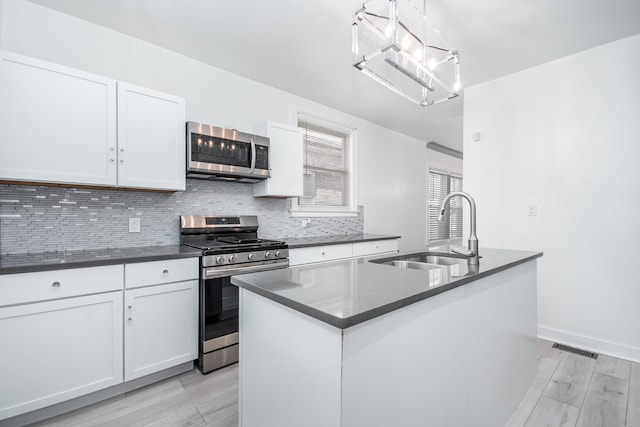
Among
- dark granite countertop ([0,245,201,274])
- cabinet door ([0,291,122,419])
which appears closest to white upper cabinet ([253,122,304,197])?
dark granite countertop ([0,245,201,274])

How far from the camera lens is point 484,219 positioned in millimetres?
3387

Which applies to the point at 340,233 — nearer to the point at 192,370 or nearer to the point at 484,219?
the point at 484,219

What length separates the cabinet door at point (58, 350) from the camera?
1.59 meters

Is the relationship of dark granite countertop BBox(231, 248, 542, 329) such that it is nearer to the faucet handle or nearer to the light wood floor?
the faucet handle

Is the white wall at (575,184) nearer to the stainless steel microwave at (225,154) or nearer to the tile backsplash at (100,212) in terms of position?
the stainless steel microwave at (225,154)

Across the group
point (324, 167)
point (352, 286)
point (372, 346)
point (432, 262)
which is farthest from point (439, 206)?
point (372, 346)

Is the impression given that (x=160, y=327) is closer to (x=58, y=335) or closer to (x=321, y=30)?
(x=58, y=335)

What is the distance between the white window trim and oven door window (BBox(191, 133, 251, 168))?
3.04 ft

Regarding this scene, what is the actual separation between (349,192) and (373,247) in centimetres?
97

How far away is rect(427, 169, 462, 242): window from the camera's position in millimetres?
6109

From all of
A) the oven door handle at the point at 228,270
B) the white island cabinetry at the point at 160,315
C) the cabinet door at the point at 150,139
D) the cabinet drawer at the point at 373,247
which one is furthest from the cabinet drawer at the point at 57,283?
the cabinet drawer at the point at 373,247

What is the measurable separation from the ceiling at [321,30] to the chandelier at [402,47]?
137 millimetres

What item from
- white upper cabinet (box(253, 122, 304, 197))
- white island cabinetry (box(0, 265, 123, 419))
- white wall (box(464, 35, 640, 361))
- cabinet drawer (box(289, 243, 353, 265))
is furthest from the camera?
white upper cabinet (box(253, 122, 304, 197))

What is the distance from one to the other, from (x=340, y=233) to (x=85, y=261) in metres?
2.89
